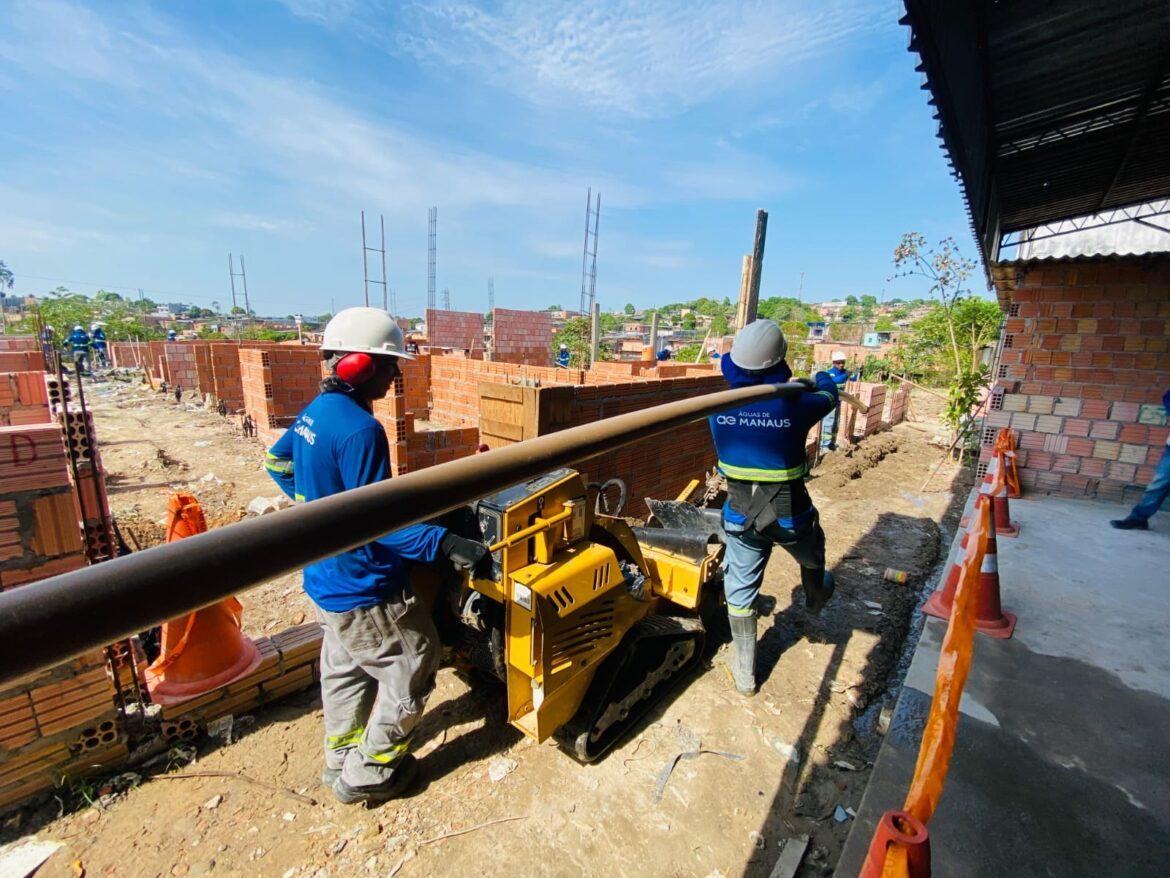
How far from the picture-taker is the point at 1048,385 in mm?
5203

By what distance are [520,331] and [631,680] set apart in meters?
17.3

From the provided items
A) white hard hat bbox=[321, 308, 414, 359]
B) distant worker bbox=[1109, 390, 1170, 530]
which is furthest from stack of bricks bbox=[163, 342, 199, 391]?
distant worker bbox=[1109, 390, 1170, 530]

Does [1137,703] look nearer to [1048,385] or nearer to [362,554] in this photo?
[362,554]

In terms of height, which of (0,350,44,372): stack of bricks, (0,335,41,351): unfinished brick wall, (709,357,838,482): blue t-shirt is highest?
(709,357,838,482): blue t-shirt

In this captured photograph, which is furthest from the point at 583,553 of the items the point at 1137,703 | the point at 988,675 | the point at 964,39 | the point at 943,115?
the point at 964,39

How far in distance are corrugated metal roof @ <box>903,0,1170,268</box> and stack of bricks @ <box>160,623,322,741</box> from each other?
13.7 feet

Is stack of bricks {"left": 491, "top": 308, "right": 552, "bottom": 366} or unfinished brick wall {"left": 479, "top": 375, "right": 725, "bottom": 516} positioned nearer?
unfinished brick wall {"left": 479, "top": 375, "right": 725, "bottom": 516}

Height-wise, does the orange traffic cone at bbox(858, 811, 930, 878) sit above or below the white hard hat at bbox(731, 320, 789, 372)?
below

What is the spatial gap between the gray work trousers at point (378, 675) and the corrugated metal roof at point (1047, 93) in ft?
9.99

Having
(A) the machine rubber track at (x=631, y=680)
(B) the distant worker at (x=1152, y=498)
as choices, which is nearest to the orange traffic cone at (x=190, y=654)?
(A) the machine rubber track at (x=631, y=680)

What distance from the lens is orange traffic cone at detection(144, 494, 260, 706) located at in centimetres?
290

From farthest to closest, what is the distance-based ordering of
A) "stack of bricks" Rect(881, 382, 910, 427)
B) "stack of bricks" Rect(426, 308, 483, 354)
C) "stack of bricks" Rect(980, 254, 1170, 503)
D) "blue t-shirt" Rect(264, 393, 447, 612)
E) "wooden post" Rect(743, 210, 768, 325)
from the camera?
"stack of bricks" Rect(426, 308, 483, 354)
"stack of bricks" Rect(881, 382, 910, 427)
"wooden post" Rect(743, 210, 768, 325)
"stack of bricks" Rect(980, 254, 1170, 503)
"blue t-shirt" Rect(264, 393, 447, 612)

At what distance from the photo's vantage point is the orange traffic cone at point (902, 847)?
99 cm

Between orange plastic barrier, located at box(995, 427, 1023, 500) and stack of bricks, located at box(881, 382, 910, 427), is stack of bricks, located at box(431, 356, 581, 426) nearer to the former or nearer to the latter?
orange plastic barrier, located at box(995, 427, 1023, 500)
